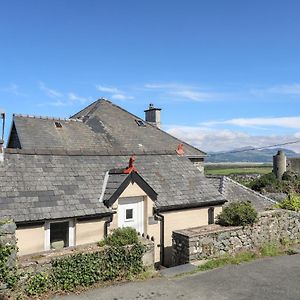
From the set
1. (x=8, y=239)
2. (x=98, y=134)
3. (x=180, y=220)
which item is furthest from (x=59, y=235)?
(x=98, y=134)

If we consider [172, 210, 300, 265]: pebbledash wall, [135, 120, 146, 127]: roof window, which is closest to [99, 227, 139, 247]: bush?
[172, 210, 300, 265]: pebbledash wall

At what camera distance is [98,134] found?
24875 millimetres

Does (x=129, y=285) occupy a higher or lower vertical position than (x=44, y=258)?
lower

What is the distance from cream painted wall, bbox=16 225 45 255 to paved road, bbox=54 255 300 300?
2.68 metres

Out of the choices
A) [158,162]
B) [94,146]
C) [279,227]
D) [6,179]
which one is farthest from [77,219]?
[94,146]

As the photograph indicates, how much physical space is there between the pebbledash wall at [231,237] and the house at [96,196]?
70.0 inches

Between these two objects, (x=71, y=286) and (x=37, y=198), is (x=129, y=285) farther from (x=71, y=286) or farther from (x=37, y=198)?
(x=37, y=198)

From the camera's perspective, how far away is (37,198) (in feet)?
34.6

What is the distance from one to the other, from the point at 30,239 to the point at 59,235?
38.2 inches

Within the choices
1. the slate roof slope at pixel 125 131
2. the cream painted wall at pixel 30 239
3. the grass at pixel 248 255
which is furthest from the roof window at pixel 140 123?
the cream painted wall at pixel 30 239

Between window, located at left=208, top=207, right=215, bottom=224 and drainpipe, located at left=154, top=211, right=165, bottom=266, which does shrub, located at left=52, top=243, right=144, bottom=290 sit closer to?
drainpipe, located at left=154, top=211, right=165, bottom=266

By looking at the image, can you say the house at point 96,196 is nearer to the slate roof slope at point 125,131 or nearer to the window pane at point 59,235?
the window pane at point 59,235

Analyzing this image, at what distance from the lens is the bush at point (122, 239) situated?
9328 millimetres

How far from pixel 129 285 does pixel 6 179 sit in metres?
5.05
